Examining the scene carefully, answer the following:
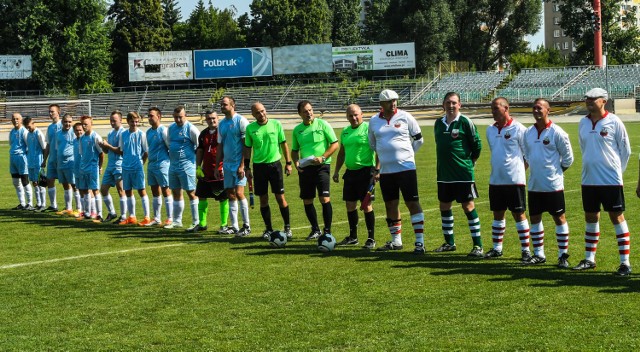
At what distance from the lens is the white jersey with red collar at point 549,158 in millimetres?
10883

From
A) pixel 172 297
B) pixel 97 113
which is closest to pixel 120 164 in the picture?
pixel 172 297

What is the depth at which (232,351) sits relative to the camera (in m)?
7.59

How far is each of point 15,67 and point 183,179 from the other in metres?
67.3

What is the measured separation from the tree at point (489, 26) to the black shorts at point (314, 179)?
81142mm

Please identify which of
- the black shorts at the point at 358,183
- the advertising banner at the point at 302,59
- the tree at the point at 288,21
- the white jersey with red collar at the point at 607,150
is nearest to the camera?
the white jersey with red collar at the point at 607,150

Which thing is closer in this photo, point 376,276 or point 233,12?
point 376,276

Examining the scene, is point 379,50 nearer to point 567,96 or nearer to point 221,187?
point 567,96

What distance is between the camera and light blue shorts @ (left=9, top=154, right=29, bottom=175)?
68.9 feet

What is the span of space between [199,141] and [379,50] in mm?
65748

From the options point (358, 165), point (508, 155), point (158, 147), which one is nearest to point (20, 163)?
point (158, 147)

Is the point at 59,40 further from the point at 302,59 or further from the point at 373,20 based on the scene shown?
the point at 373,20

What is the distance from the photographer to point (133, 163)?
16969mm

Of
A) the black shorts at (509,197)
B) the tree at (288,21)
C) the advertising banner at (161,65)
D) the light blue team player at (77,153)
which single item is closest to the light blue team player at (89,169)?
the light blue team player at (77,153)

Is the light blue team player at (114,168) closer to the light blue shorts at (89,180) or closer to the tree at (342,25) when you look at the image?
the light blue shorts at (89,180)
